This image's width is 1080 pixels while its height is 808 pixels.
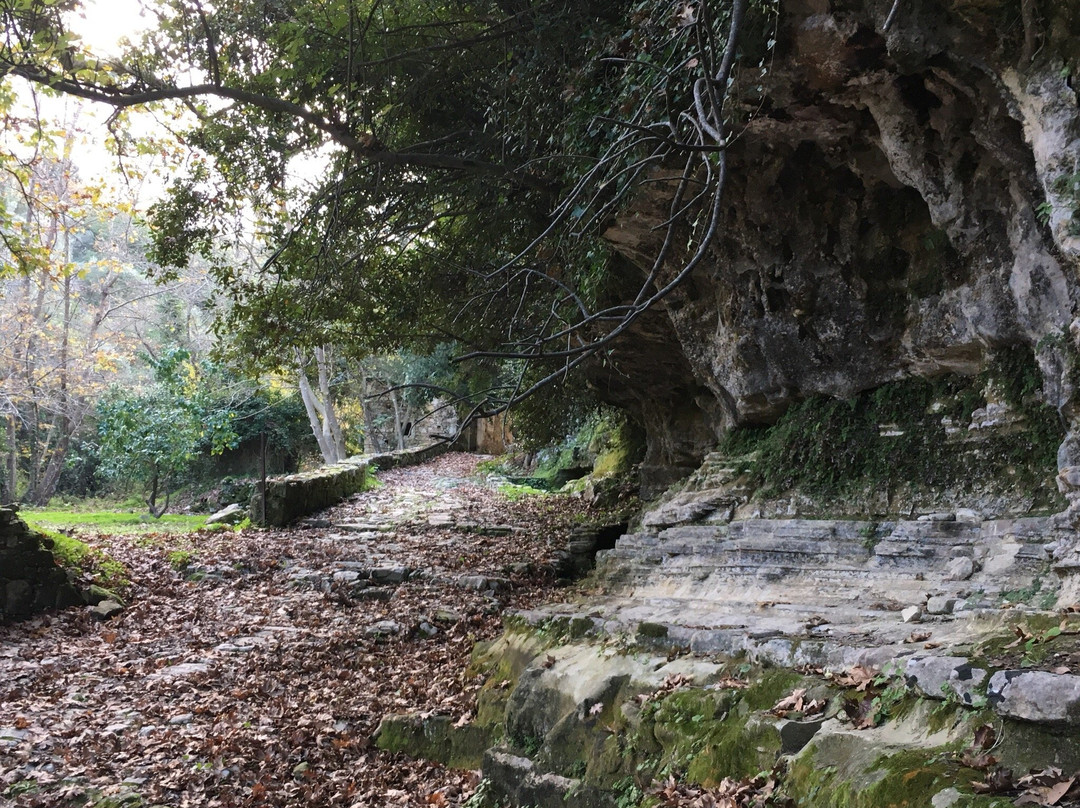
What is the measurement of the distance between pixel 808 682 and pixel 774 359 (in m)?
4.37

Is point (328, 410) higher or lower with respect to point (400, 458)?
higher

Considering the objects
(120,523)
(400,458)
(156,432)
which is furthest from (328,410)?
Answer: (120,523)

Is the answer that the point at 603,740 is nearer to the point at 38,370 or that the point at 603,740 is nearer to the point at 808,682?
the point at 808,682

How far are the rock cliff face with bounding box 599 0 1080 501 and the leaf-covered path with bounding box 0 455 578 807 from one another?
12.7 feet

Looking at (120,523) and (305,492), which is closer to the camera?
(305,492)

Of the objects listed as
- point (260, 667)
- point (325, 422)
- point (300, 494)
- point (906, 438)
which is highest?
point (325, 422)

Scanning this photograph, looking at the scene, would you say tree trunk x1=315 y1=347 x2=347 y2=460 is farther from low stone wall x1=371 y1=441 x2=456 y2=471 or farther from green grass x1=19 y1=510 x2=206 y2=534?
green grass x1=19 y1=510 x2=206 y2=534

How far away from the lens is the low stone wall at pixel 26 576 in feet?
27.2

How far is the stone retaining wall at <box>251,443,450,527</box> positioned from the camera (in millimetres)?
13516

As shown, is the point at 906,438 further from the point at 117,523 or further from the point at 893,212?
the point at 117,523

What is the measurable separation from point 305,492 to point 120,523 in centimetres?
422

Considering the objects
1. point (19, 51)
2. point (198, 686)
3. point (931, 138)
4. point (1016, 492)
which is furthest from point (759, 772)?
point (19, 51)

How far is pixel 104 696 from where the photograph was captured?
21.1ft

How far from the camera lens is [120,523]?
1516 cm
